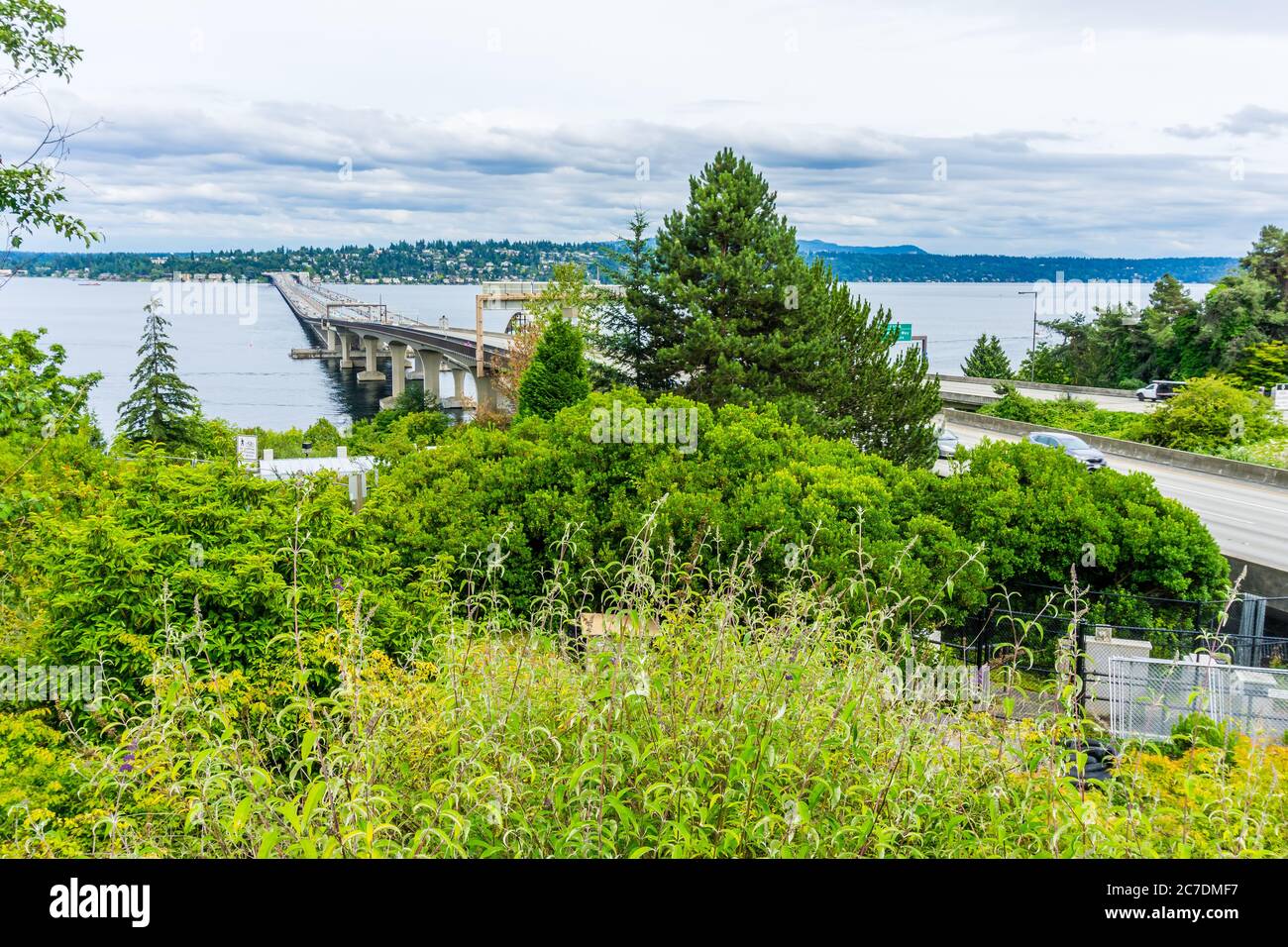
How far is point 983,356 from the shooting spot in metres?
76.8

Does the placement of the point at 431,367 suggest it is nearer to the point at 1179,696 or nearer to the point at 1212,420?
the point at 1212,420

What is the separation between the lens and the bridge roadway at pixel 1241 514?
837 inches

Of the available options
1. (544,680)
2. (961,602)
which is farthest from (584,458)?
(544,680)

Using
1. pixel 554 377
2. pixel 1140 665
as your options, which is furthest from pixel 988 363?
pixel 1140 665

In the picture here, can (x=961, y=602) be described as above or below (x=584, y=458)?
below

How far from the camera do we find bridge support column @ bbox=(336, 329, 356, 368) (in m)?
88.2

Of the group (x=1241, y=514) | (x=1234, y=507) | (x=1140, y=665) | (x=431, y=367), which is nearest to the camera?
(x=1140, y=665)

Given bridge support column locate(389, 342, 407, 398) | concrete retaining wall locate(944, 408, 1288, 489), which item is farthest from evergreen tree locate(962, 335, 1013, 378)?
bridge support column locate(389, 342, 407, 398)

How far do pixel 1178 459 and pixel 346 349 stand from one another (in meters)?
71.9

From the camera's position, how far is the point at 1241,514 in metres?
26.5

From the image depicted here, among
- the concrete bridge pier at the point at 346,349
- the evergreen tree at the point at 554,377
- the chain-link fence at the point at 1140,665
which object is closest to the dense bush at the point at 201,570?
the chain-link fence at the point at 1140,665

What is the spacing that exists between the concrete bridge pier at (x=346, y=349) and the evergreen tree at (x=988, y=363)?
51.8m
